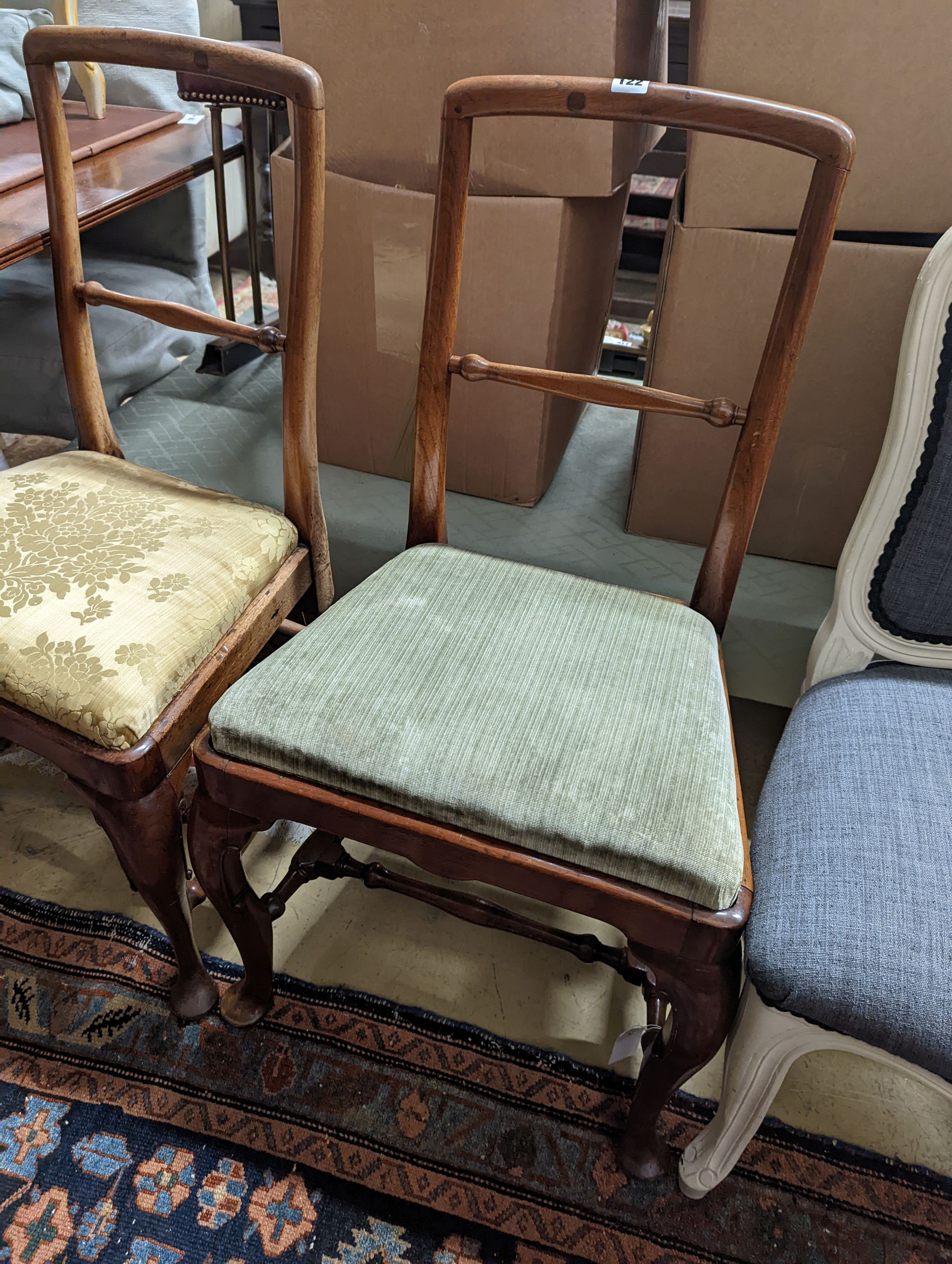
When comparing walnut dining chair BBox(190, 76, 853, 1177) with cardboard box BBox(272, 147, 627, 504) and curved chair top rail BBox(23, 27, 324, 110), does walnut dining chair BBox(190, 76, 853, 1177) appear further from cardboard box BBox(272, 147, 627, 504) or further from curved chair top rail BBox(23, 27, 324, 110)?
cardboard box BBox(272, 147, 627, 504)

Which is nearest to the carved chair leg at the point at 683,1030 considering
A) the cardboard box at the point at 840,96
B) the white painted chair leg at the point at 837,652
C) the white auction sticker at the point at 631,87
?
the white painted chair leg at the point at 837,652

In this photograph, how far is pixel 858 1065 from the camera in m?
1.13

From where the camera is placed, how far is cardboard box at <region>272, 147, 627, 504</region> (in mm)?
1208

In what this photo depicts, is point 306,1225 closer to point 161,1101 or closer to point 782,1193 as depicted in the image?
point 161,1101

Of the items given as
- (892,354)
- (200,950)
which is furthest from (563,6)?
(200,950)

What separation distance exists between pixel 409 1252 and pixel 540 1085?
0.25 m

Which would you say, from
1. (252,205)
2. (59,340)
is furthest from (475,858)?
(252,205)

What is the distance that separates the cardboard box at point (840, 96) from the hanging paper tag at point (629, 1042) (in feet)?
3.46

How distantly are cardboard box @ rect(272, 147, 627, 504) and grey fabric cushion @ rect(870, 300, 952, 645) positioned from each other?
1.95ft

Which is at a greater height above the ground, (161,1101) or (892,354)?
(892,354)

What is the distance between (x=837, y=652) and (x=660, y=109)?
63 centimetres

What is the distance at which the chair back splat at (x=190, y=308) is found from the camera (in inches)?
35.4

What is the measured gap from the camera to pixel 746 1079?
2.72 ft

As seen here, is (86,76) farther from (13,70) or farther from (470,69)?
(470,69)
